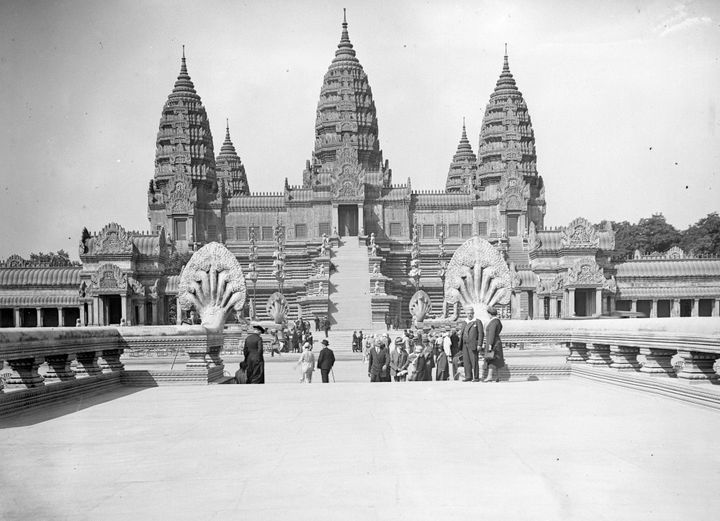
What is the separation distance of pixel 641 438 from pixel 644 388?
4919 millimetres

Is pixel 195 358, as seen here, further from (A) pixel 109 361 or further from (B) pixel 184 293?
(B) pixel 184 293

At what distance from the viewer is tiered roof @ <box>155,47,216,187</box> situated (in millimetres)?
86625

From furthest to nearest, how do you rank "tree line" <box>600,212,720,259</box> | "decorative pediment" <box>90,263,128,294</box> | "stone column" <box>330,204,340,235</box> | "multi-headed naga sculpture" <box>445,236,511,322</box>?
"tree line" <box>600,212,720,259</box>, "stone column" <box>330,204,340,235</box>, "decorative pediment" <box>90,263,128,294</box>, "multi-headed naga sculpture" <box>445,236,511,322</box>

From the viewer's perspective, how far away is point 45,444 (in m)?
10.0

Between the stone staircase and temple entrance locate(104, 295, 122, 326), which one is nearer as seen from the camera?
the stone staircase

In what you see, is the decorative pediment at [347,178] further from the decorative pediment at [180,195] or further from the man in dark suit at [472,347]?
the man in dark suit at [472,347]

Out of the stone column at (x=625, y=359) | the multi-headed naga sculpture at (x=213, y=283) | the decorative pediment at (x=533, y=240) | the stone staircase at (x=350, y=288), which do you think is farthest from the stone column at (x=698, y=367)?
the decorative pediment at (x=533, y=240)

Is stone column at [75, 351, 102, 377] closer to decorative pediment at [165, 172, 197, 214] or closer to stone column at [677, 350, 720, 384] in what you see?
stone column at [677, 350, 720, 384]

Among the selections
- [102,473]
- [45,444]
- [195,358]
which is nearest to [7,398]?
[45,444]

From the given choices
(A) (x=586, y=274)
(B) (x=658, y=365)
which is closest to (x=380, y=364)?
(B) (x=658, y=365)

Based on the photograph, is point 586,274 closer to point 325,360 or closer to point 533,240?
point 533,240

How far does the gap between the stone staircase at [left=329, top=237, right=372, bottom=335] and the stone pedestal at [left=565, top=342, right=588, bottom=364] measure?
40408 mm

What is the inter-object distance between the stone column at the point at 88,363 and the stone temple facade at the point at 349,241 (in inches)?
1751

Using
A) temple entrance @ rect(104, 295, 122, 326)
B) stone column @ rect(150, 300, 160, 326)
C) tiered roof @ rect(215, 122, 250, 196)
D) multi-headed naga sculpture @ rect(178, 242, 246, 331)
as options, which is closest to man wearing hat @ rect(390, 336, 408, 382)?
multi-headed naga sculpture @ rect(178, 242, 246, 331)
